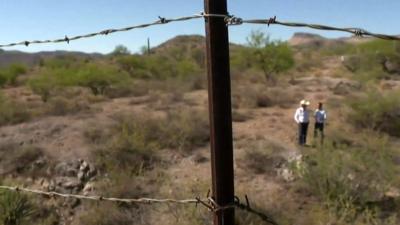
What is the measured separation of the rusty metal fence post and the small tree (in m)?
32.4

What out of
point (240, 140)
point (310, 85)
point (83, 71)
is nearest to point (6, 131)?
point (240, 140)

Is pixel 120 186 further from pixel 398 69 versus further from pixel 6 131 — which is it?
pixel 398 69

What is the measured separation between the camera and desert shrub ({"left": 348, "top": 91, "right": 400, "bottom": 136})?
17797 millimetres

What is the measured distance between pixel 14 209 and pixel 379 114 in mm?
13324

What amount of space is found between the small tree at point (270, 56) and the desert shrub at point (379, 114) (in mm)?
16666

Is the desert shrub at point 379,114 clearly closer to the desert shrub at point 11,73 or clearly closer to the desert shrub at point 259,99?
the desert shrub at point 259,99

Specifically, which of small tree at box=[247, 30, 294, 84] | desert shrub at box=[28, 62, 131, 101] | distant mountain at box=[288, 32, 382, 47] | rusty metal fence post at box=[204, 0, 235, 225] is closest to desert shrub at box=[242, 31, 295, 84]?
small tree at box=[247, 30, 294, 84]

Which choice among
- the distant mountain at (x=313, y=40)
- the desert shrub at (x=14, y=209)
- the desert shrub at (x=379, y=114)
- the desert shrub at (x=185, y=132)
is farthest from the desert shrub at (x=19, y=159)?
the distant mountain at (x=313, y=40)

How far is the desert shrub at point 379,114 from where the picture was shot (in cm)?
1780

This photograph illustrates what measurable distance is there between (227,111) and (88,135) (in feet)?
45.0

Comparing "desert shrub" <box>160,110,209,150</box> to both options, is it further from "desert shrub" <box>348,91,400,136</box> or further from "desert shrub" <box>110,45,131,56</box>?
"desert shrub" <box>110,45,131,56</box>

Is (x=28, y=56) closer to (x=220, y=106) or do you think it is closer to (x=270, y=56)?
(x=270, y=56)

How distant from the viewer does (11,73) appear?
136ft

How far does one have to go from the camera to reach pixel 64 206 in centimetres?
1210
